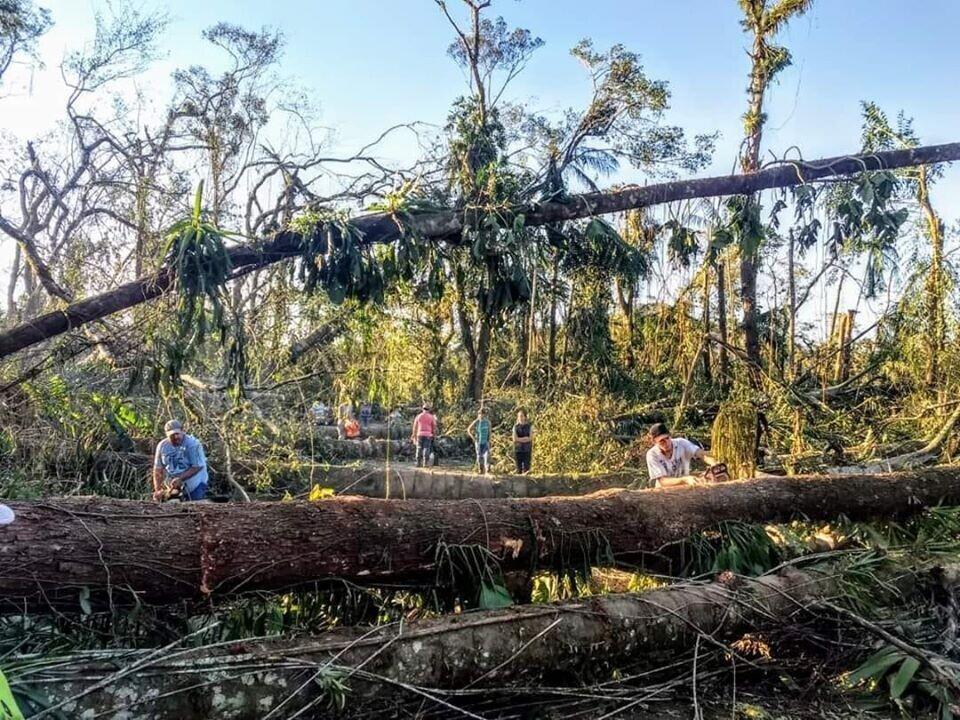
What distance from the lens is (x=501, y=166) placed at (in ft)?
19.6

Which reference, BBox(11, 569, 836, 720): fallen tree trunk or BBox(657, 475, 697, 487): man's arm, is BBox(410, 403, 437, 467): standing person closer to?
BBox(657, 475, 697, 487): man's arm

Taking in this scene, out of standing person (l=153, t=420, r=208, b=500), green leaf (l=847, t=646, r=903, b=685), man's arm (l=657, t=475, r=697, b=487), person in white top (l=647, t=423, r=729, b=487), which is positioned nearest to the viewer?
green leaf (l=847, t=646, r=903, b=685)

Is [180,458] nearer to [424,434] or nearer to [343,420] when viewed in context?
[424,434]

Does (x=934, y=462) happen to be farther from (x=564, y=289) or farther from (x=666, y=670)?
(x=666, y=670)

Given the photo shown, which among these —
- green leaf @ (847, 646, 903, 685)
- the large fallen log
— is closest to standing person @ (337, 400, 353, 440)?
the large fallen log

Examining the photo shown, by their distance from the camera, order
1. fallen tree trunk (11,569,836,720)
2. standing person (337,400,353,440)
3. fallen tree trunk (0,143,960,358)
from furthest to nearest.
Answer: standing person (337,400,353,440)
fallen tree trunk (0,143,960,358)
fallen tree trunk (11,569,836,720)

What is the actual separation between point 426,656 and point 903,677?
7.06 ft

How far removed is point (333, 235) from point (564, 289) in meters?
4.69

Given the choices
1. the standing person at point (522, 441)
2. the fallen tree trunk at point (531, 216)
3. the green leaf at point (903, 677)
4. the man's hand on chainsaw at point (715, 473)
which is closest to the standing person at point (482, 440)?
the standing person at point (522, 441)

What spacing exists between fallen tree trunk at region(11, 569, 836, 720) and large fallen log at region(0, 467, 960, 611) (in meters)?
0.40

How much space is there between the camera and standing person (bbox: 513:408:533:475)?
11.3 m

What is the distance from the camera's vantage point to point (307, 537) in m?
3.51

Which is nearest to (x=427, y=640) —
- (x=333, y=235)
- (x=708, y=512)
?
(x=708, y=512)

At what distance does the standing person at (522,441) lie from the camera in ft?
37.0
